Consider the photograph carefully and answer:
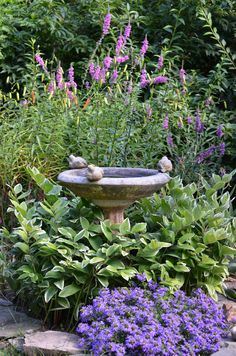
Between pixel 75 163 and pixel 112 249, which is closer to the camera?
pixel 112 249

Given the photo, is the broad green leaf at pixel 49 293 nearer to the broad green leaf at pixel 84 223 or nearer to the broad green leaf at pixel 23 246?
the broad green leaf at pixel 23 246

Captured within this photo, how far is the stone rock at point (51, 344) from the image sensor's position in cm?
346

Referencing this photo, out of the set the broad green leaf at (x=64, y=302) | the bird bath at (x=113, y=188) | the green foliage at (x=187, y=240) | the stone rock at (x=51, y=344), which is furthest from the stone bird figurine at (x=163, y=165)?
the stone rock at (x=51, y=344)

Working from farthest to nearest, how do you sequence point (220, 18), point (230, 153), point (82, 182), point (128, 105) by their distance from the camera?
point (220, 18)
point (230, 153)
point (128, 105)
point (82, 182)

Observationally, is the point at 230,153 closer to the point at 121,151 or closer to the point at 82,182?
the point at 121,151

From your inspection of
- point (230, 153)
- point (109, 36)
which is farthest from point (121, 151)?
point (109, 36)

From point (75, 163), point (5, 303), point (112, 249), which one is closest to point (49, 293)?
point (112, 249)

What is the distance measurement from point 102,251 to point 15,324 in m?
0.75

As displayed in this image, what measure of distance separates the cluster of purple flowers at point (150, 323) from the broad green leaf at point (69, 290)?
0.14 m

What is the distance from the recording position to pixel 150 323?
11.5 ft

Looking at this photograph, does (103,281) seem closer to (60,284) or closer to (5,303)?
(60,284)

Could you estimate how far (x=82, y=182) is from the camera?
12.4ft

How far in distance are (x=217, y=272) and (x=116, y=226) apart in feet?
2.63

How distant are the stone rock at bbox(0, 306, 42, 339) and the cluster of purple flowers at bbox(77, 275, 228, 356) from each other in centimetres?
35
